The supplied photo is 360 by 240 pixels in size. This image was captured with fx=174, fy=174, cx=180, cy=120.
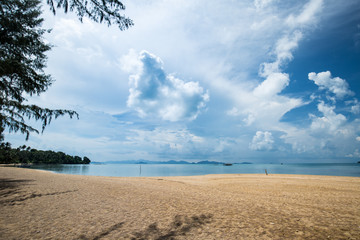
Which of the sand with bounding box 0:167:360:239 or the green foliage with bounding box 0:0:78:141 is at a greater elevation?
the green foliage with bounding box 0:0:78:141

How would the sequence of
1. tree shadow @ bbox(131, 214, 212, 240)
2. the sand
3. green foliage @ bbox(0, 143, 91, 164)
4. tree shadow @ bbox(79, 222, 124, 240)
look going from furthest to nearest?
green foliage @ bbox(0, 143, 91, 164) → the sand → tree shadow @ bbox(131, 214, 212, 240) → tree shadow @ bbox(79, 222, 124, 240)

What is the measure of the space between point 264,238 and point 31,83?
1343 centimetres

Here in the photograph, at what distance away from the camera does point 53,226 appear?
5898 millimetres

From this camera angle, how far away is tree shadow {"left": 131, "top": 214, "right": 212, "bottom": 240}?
17.1ft

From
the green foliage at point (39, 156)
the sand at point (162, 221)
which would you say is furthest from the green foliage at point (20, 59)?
the green foliage at point (39, 156)

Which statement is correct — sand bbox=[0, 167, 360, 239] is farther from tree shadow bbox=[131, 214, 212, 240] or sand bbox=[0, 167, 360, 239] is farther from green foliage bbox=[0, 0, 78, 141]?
green foliage bbox=[0, 0, 78, 141]

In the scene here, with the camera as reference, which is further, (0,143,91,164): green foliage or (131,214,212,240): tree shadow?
(0,143,91,164): green foliage

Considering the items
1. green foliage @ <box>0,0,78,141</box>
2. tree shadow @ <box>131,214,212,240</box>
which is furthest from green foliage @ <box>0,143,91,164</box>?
tree shadow @ <box>131,214,212,240</box>

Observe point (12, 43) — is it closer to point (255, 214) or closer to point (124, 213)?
point (124, 213)

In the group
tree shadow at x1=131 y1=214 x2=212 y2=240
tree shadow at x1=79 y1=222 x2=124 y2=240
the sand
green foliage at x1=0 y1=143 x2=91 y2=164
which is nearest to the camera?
tree shadow at x1=79 y1=222 x2=124 y2=240

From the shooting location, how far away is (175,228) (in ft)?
19.3

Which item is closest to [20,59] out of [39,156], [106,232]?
[106,232]

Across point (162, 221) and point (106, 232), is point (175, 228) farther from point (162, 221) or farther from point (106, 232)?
point (106, 232)

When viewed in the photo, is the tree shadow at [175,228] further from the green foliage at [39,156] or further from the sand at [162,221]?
the green foliage at [39,156]
